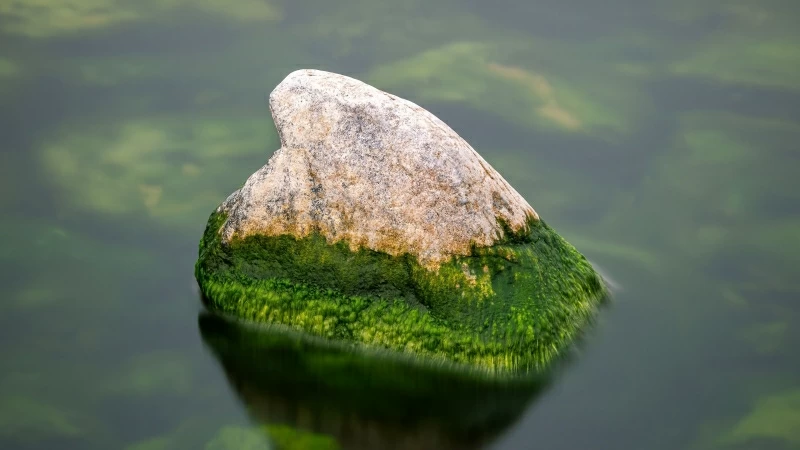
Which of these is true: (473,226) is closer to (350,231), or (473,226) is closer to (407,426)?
(350,231)

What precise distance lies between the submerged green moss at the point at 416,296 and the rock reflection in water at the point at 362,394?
5.5 inches

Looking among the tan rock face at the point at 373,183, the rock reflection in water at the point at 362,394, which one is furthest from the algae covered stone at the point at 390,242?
the rock reflection in water at the point at 362,394

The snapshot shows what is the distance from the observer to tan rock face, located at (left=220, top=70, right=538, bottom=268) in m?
8.35

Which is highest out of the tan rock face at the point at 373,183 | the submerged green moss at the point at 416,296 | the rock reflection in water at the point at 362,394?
the tan rock face at the point at 373,183

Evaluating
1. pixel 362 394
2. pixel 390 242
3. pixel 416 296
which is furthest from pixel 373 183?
pixel 362 394

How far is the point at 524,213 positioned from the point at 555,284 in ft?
1.84

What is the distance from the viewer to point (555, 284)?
28.4ft

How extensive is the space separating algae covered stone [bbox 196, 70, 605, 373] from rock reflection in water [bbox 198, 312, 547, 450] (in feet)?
0.45

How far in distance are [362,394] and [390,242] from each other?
1075mm

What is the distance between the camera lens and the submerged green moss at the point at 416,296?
27.5 feet

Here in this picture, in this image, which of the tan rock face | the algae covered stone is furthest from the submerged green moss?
the tan rock face

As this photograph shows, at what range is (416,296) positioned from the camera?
845 cm

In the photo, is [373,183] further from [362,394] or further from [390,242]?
[362,394]

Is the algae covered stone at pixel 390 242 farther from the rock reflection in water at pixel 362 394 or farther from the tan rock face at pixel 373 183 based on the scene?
the rock reflection in water at pixel 362 394
